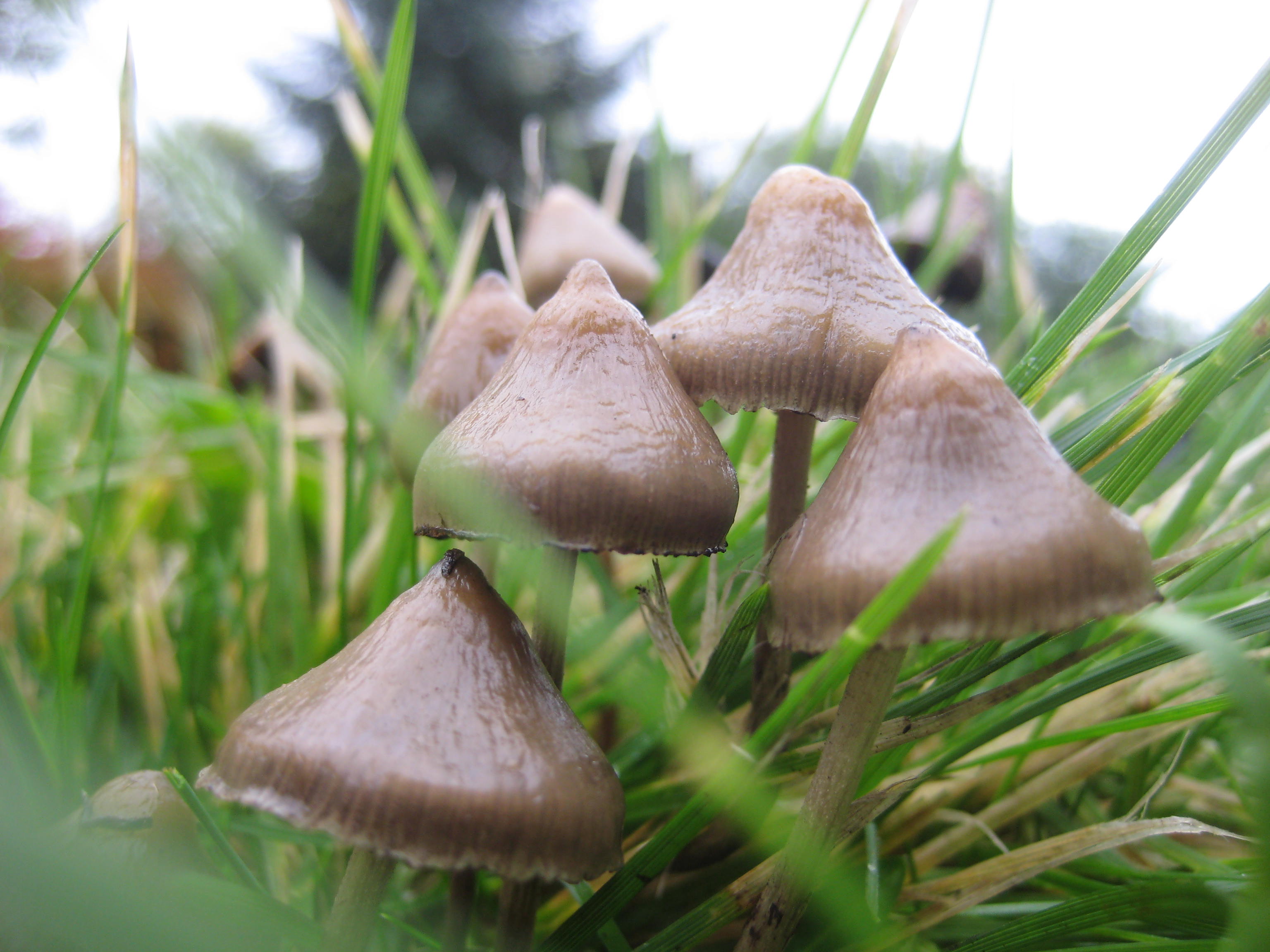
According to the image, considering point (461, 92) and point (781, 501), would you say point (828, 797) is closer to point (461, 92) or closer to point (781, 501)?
point (781, 501)

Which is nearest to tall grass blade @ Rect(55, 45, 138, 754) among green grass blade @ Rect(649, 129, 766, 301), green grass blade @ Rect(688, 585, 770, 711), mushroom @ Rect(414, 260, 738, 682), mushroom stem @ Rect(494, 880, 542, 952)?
mushroom @ Rect(414, 260, 738, 682)

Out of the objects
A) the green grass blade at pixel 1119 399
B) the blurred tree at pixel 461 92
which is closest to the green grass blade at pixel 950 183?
the green grass blade at pixel 1119 399

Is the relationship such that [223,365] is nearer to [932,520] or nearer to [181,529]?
[181,529]

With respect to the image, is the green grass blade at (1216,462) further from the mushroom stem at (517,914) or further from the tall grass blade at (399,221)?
the tall grass blade at (399,221)

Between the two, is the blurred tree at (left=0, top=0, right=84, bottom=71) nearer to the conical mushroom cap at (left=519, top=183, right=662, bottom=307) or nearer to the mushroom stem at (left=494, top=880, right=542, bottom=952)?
the mushroom stem at (left=494, top=880, right=542, bottom=952)

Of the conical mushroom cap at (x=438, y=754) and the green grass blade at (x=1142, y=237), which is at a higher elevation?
the green grass blade at (x=1142, y=237)

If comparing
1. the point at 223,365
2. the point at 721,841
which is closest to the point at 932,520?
the point at 721,841

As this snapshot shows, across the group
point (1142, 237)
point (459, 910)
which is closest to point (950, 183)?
point (1142, 237)
